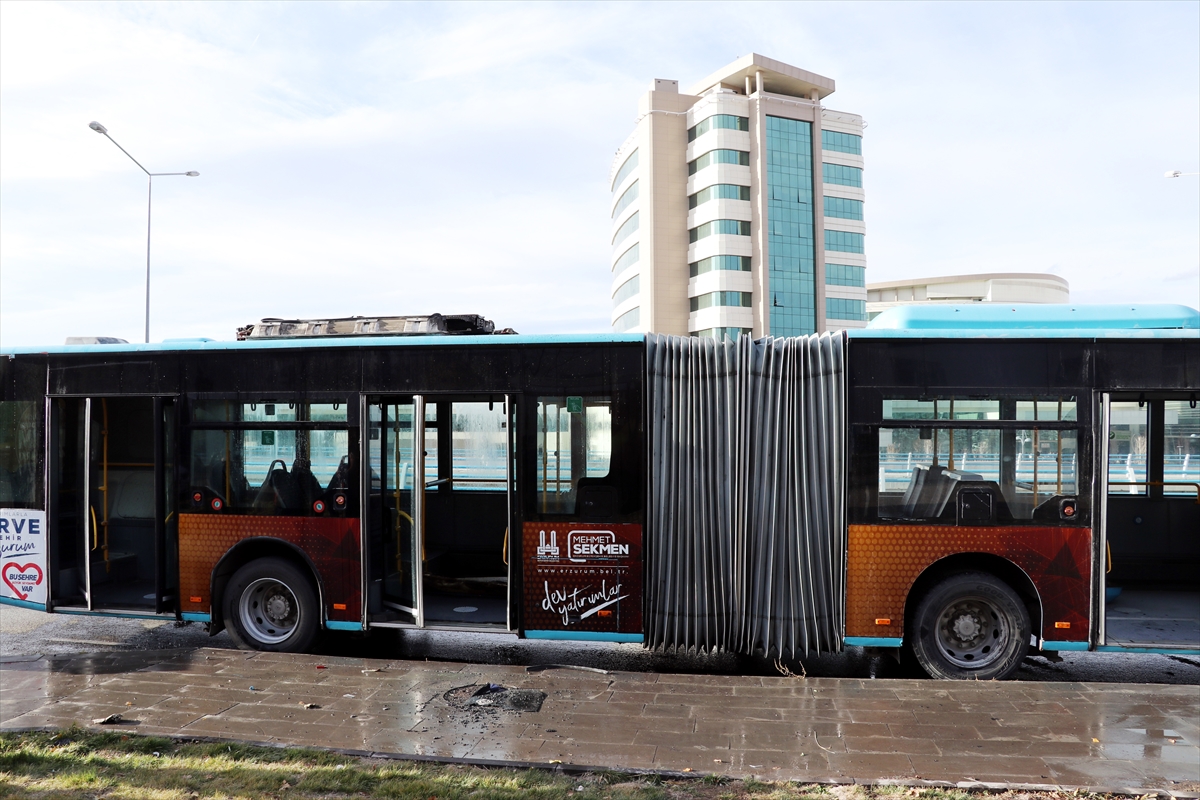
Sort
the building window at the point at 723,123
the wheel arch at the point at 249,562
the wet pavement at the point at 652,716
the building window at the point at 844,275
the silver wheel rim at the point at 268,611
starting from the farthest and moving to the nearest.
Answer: the building window at the point at 844,275 → the building window at the point at 723,123 → the silver wheel rim at the point at 268,611 → the wheel arch at the point at 249,562 → the wet pavement at the point at 652,716

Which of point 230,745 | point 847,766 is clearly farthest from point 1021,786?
point 230,745

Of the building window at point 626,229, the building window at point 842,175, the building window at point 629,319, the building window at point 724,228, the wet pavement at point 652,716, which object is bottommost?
the wet pavement at point 652,716

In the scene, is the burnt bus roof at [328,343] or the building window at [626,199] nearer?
the burnt bus roof at [328,343]

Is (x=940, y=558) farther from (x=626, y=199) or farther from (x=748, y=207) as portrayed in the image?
(x=626, y=199)

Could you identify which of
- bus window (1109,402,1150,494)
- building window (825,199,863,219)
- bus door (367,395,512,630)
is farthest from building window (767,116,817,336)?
bus door (367,395,512,630)

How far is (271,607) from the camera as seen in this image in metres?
8.04

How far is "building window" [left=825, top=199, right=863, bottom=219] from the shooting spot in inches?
2689

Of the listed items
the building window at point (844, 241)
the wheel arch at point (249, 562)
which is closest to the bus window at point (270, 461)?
the wheel arch at point (249, 562)

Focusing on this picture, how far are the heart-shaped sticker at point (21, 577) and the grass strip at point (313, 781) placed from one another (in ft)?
11.2

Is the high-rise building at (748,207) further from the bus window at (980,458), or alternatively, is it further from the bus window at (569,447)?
the bus window at (569,447)

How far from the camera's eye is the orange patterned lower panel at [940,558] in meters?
6.95

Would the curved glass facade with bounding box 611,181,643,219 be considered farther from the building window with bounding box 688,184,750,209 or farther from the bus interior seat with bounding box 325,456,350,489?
the bus interior seat with bounding box 325,456,350,489

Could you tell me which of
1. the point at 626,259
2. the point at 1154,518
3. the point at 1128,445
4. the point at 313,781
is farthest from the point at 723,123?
the point at 313,781

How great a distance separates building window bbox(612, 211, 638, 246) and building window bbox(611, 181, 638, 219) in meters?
1.54
